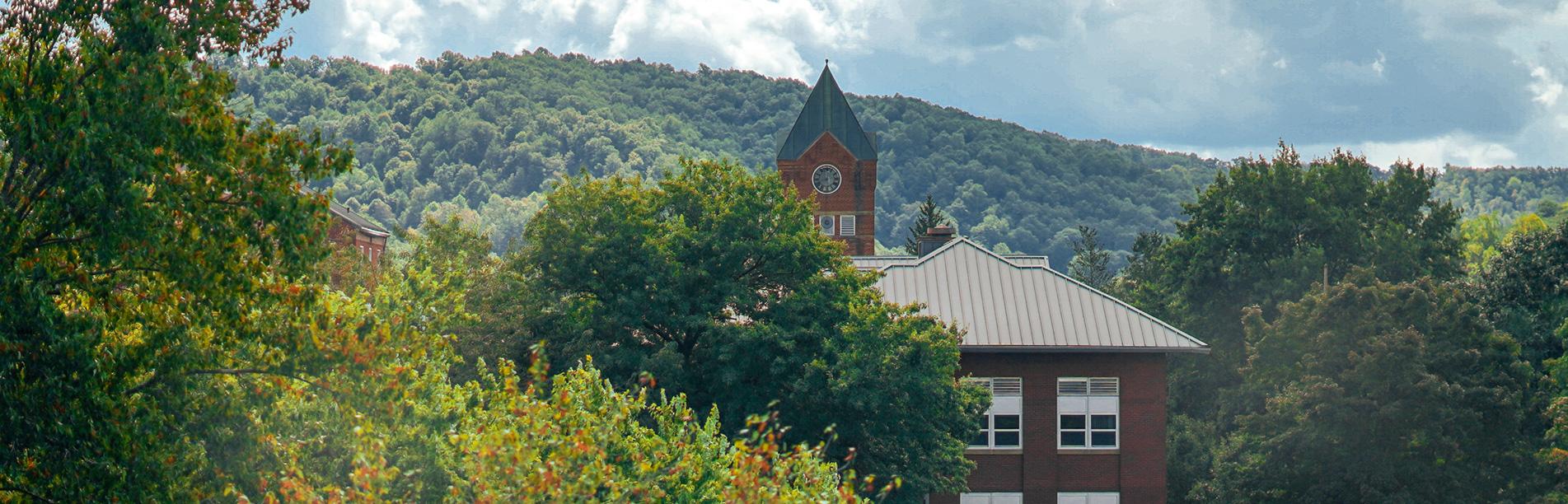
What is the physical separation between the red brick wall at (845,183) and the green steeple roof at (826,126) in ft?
1.62

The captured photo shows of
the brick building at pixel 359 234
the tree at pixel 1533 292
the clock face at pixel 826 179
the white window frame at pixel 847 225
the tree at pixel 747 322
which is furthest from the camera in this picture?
the white window frame at pixel 847 225

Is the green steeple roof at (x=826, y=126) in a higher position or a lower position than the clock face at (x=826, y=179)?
higher

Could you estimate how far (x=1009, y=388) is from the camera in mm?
55344

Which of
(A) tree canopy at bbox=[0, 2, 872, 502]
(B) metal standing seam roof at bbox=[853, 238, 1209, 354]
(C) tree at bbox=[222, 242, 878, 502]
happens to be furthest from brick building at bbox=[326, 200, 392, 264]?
(A) tree canopy at bbox=[0, 2, 872, 502]

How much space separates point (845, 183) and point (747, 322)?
61.3m

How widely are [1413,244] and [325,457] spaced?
197ft

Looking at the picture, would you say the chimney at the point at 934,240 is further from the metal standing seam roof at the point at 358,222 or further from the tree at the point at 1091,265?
the tree at the point at 1091,265

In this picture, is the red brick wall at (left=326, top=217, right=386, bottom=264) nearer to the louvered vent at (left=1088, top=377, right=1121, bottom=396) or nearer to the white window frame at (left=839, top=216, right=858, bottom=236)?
the white window frame at (left=839, top=216, right=858, bottom=236)

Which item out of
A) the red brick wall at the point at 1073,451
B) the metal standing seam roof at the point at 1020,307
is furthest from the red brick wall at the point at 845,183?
the red brick wall at the point at 1073,451

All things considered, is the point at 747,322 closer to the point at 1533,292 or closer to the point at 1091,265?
the point at 1533,292

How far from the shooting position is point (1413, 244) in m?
72.7

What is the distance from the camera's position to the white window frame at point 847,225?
104 m

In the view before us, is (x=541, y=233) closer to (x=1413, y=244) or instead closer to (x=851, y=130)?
(x=1413, y=244)

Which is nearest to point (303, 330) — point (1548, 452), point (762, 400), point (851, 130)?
point (762, 400)
